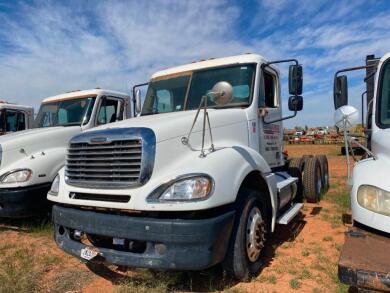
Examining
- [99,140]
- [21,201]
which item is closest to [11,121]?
[21,201]

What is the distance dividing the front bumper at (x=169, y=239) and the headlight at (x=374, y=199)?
1.14 m

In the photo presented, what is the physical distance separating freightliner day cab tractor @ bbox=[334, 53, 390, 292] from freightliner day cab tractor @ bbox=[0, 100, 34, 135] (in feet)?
25.9

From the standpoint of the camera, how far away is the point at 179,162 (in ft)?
12.0

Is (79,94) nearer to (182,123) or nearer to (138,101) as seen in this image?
(138,101)

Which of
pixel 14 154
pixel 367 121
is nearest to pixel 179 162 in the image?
pixel 367 121

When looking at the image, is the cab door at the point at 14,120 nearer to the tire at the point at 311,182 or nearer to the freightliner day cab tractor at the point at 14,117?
the freightliner day cab tractor at the point at 14,117

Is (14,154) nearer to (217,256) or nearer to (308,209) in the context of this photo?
(217,256)

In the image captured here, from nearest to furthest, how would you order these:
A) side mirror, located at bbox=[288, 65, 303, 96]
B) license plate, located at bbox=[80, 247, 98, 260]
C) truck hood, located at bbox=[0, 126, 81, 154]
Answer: license plate, located at bbox=[80, 247, 98, 260] < side mirror, located at bbox=[288, 65, 303, 96] < truck hood, located at bbox=[0, 126, 81, 154]

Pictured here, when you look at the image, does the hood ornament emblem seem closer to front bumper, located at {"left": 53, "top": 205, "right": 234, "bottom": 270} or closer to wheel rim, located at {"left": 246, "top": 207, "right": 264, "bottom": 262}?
front bumper, located at {"left": 53, "top": 205, "right": 234, "bottom": 270}

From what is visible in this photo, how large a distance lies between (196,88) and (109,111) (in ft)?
10.2

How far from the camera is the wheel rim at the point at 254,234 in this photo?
3912 millimetres

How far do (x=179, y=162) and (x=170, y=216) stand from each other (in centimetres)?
58

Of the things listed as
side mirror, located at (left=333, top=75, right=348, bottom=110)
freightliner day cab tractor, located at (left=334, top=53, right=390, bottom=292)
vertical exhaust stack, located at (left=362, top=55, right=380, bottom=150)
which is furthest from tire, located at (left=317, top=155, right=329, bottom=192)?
freightliner day cab tractor, located at (left=334, top=53, right=390, bottom=292)

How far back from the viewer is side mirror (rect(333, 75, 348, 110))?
15.1 feet
